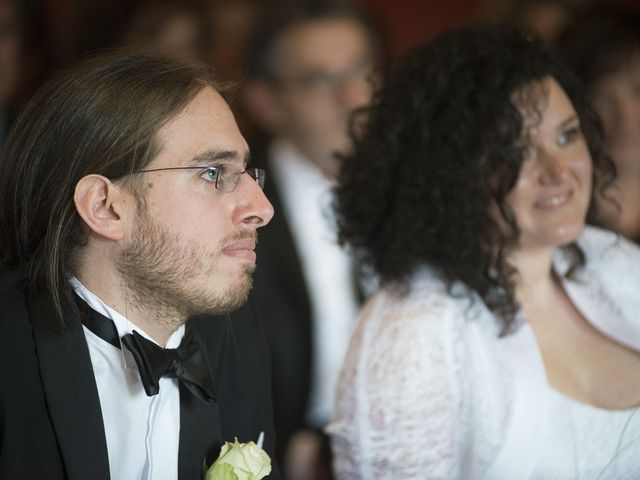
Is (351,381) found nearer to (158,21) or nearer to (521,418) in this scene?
(521,418)

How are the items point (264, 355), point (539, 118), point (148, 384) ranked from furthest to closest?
point (539, 118) < point (264, 355) < point (148, 384)

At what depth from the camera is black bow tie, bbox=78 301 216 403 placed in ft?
5.47

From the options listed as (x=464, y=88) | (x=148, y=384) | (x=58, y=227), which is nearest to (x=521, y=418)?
(x=464, y=88)

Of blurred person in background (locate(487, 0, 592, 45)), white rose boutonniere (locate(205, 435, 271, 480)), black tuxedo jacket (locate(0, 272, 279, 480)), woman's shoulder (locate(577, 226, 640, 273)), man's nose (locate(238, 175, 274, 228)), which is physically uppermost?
blurred person in background (locate(487, 0, 592, 45))

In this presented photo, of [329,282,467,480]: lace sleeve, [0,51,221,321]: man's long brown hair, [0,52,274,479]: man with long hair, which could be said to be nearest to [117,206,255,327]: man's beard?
[0,52,274,479]: man with long hair

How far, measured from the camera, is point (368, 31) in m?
3.63

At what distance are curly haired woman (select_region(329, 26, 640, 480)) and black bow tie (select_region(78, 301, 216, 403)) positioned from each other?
0.52m

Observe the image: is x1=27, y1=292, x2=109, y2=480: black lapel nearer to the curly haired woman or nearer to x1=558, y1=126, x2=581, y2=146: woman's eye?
the curly haired woman

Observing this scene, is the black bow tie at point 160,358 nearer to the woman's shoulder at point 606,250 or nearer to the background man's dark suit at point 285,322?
the woman's shoulder at point 606,250

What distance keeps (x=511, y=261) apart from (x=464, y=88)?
425 millimetres

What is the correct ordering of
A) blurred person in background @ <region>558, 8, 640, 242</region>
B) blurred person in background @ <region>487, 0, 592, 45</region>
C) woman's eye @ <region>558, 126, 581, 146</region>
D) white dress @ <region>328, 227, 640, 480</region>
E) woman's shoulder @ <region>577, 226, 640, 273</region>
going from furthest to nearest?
1. blurred person in background @ <region>487, 0, 592, 45</region>
2. blurred person in background @ <region>558, 8, 640, 242</region>
3. woman's shoulder @ <region>577, 226, 640, 273</region>
4. woman's eye @ <region>558, 126, 581, 146</region>
5. white dress @ <region>328, 227, 640, 480</region>

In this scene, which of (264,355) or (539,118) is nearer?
(264,355)

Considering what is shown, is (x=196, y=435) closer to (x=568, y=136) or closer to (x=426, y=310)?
(x=426, y=310)

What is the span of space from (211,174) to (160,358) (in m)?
0.34
